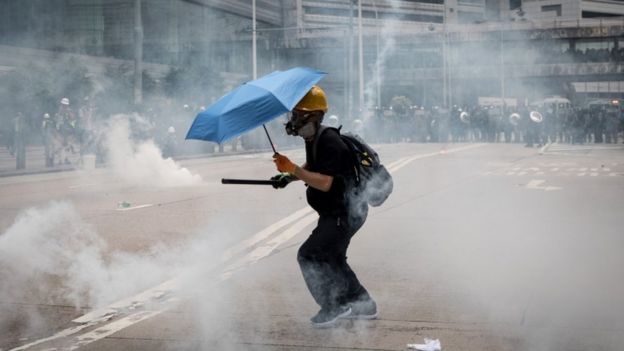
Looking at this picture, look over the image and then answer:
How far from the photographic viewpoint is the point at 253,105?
15.0ft

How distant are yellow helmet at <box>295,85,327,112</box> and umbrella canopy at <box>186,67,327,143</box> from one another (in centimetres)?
10

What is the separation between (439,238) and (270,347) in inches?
184

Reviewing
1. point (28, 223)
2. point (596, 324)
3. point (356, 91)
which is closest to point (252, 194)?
point (28, 223)

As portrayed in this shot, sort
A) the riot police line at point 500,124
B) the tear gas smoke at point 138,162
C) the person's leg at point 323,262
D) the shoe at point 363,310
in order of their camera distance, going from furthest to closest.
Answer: the riot police line at point 500,124, the tear gas smoke at point 138,162, the shoe at point 363,310, the person's leg at point 323,262

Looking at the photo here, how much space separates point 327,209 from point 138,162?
1342 cm

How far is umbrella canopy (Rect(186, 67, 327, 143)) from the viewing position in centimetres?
452

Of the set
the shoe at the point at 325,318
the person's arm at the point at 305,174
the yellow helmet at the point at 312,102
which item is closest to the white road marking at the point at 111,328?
the shoe at the point at 325,318

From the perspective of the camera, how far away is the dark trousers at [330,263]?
5145 millimetres

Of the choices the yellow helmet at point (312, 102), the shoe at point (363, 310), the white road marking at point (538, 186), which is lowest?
the shoe at point (363, 310)

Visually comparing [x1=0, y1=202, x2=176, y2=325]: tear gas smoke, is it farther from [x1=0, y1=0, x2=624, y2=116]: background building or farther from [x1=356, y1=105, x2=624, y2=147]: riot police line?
[x1=356, y1=105, x2=624, y2=147]: riot police line

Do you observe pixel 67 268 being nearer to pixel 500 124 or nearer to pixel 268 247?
pixel 268 247

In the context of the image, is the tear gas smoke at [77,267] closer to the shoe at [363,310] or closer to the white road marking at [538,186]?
the shoe at [363,310]

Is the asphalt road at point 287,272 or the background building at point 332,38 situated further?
the background building at point 332,38

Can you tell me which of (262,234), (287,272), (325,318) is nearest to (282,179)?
(325,318)
